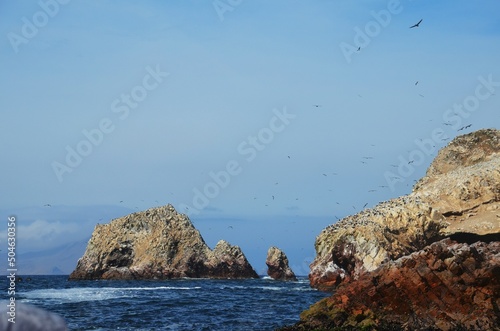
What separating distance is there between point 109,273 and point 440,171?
51718 millimetres

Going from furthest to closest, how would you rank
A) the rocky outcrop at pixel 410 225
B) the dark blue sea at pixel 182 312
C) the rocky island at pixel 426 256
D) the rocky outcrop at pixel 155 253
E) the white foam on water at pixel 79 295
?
the rocky outcrop at pixel 155 253 < the rocky outcrop at pixel 410 225 < the white foam on water at pixel 79 295 < the dark blue sea at pixel 182 312 < the rocky island at pixel 426 256

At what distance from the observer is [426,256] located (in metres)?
29.1

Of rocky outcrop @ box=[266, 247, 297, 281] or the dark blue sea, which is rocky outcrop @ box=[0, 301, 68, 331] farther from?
rocky outcrop @ box=[266, 247, 297, 281]

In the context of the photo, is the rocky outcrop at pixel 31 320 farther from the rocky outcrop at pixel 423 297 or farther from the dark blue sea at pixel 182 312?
the dark blue sea at pixel 182 312

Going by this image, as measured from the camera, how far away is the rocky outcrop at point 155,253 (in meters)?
105

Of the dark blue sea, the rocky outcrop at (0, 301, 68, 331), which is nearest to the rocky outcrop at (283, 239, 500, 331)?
the dark blue sea

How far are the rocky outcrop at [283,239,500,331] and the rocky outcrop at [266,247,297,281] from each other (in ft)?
248

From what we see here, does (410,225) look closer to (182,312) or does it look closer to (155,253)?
(182,312)

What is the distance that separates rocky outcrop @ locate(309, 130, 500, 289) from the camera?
202ft

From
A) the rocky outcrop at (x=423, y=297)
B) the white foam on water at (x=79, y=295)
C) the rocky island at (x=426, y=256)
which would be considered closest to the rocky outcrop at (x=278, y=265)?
the rocky island at (x=426, y=256)

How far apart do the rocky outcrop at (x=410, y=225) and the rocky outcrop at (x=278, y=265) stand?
3347cm

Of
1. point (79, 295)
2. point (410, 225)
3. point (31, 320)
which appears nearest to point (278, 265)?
point (410, 225)

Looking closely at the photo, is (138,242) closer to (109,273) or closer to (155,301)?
(109,273)

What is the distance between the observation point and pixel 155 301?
50.9 metres
